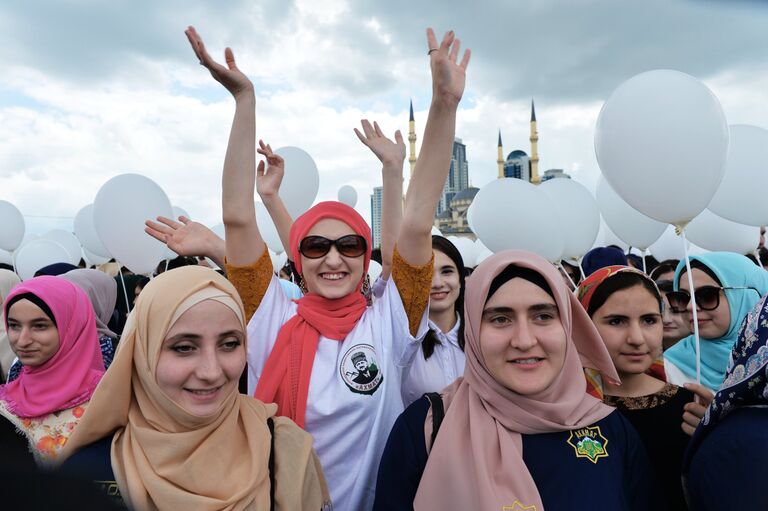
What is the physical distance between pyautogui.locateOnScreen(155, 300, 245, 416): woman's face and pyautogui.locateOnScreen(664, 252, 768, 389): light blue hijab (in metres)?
2.35

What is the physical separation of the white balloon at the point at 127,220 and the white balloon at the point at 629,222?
14.4ft

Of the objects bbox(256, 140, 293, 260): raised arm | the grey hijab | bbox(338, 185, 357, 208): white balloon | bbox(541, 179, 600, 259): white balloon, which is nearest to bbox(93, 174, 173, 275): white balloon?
the grey hijab

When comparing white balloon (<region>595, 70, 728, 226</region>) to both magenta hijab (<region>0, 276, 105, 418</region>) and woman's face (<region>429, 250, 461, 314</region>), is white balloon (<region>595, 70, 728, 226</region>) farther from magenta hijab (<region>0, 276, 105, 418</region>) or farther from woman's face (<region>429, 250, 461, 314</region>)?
magenta hijab (<region>0, 276, 105, 418</region>)

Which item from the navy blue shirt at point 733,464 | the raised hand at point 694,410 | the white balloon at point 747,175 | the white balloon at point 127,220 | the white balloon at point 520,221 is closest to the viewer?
the navy blue shirt at point 733,464

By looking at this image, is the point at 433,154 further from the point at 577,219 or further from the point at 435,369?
the point at 577,219

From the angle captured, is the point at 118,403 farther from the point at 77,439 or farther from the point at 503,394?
the point at 503,394

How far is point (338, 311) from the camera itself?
204cm

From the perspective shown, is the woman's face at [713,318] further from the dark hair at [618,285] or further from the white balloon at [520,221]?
the white balloon at [520,221]

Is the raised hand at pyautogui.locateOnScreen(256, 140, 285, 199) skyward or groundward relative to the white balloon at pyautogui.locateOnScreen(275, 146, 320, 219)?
groundward

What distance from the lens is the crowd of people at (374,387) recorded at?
4.59ft

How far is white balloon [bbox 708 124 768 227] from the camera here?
349 cm

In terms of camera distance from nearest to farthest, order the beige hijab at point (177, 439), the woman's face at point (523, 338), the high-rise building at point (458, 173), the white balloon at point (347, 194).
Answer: the beige hijab at point (177, 439), the woman's face at point (523, 338), the white balloon at point (347, 194), the high-rise building at point (458, 173)

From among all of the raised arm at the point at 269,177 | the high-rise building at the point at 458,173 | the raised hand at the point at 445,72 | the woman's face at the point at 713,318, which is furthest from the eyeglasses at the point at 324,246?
the high-rise building at the point at 458,173

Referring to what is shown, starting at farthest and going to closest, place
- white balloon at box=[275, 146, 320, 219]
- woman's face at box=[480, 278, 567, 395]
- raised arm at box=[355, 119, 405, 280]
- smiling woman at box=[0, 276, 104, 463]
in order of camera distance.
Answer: white balloon at box=[275, 146, 320, 219]
raised arm at box=[355, 119, 405, 280]
smiling woman at box=[0, 276, 104, 463]
woman's face at box=[480, 278, 567, 395]
